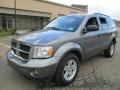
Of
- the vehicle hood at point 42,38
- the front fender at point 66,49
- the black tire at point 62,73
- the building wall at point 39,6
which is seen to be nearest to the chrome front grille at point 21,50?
the vehicle hood at point 42,38

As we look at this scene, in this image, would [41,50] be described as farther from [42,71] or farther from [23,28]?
[23,28]

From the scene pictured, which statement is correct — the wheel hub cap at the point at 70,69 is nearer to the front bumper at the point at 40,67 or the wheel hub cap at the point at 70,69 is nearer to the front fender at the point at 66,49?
the front fender at the point at 66,49

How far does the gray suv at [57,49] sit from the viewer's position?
154 inches

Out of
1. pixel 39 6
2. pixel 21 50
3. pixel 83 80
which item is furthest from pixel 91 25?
pixel 39 6

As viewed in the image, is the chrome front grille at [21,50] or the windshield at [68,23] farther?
the windshield at [68,23]

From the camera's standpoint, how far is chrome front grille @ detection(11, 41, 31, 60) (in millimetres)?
4089

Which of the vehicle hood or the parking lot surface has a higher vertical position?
the vehicle hood

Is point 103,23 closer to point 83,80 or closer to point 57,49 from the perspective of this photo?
point 83,80

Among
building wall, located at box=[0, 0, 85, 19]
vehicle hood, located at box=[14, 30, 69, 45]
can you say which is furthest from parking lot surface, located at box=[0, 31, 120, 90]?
building wall, located at box=[0, 0, 85, 19]

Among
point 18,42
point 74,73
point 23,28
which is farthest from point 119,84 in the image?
point 23,28

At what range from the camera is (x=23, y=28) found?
1316 inches

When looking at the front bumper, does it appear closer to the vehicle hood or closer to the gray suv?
the gray suv

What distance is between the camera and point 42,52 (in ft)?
13.0

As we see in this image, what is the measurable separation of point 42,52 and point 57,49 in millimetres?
368
